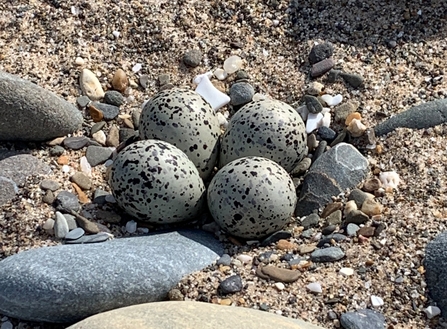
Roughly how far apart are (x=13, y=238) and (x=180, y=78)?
133 cm

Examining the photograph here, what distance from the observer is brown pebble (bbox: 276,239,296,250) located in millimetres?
3148

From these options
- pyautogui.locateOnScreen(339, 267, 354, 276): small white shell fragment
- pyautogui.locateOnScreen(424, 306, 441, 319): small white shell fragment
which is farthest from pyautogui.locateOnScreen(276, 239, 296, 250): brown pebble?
pyautogui.locateOnScreen(424, 306, 441, 319): small white shell fragment

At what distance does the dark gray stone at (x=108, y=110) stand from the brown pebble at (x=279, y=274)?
1.29m

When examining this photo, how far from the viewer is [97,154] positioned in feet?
11.9

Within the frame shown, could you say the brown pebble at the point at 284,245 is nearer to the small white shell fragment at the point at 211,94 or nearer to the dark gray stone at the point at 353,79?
the small white shell fragment at the point at 211,94

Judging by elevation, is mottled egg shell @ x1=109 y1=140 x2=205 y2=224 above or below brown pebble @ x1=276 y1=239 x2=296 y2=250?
above

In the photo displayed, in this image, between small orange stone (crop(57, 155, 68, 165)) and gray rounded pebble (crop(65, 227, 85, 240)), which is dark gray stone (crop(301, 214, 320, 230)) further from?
small orange stone (crop(57, 155, 68, 165))

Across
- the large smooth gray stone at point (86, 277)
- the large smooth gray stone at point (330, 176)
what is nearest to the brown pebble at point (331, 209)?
the large smooth gray stone at point (330, 176)

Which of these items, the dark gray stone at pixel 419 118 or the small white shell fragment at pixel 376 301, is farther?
the dark gray stone at pixel 419 118

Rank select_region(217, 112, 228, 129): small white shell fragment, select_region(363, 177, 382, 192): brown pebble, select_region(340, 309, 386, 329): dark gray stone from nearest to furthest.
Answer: select_region(340, 309, 386, 329): dark gray stone < select_region(363, 177, 382, 192): brown pebble < select_region(217, 112, 228, 129): small white shell fragment

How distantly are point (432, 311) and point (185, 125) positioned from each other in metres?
1.30

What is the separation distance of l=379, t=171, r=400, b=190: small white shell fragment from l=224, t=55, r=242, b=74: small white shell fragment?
1061 mm

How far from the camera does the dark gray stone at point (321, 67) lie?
4.00m

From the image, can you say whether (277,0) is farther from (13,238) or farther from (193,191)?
(13,238)
